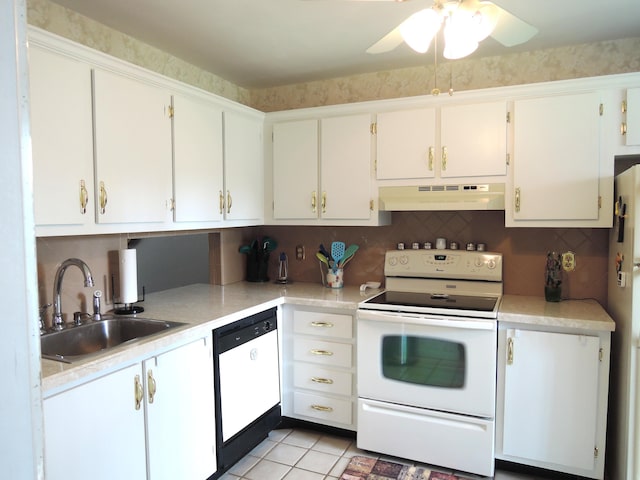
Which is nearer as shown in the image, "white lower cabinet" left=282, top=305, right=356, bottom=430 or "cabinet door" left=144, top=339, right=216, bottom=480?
"cabinet door" left=144, top=339, right=216, bottom=480

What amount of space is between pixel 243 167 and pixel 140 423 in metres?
1.74

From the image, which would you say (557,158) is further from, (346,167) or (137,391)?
(137,391)

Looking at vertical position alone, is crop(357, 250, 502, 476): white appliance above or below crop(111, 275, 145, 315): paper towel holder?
below

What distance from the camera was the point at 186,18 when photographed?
2.32m

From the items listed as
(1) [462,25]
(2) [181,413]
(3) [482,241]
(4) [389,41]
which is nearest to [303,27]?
(4) [389,41]

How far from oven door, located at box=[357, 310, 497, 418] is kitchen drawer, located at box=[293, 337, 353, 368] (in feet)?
0.44

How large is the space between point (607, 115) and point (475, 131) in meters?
0.66

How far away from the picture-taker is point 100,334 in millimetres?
2277

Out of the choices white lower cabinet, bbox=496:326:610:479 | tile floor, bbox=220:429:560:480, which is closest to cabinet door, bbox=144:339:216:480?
tile floor, bbox=220:429:560:480

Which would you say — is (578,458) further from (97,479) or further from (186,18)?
(186,18)

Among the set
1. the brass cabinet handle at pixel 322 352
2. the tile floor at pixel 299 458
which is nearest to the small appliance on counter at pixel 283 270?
the brass cabinet handle at pixel 322 352

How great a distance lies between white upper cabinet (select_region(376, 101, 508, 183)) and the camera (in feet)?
8.56

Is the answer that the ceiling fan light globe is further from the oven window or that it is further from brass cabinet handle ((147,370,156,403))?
brass cabinet handle ((147,370,156,403))

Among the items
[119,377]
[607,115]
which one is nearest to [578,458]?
[607,115]
